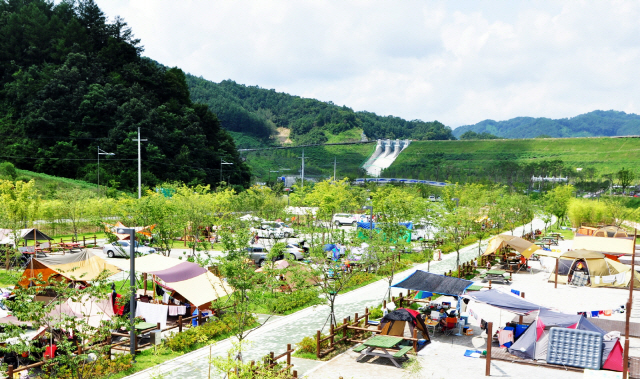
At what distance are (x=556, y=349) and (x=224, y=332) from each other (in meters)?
10.1

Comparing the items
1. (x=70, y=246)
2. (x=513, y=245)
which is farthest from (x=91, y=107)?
(x=513, y=245)

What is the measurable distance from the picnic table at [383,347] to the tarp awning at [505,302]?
3042mm

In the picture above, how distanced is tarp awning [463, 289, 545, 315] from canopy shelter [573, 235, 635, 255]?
17.7 meters

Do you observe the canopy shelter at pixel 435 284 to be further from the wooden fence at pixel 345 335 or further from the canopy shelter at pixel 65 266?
the canopy shelter at pixel 65 266

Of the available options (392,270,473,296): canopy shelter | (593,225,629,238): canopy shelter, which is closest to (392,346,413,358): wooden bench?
(392,270,473,296): canopy shelter

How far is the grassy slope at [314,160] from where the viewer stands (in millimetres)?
141375

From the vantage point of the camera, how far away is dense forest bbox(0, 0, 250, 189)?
71.5 meters

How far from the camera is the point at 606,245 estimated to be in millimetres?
32750

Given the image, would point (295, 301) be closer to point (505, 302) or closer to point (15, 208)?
point (505, 302)

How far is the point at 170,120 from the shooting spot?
271ft

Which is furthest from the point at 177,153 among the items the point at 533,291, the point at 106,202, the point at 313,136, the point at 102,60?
the point at 313,136

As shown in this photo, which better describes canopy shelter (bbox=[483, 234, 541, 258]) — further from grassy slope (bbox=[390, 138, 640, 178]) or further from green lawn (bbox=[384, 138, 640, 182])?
grassy slope (bbox=[390, 138, 640, 178])

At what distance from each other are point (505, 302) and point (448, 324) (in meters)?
2.28

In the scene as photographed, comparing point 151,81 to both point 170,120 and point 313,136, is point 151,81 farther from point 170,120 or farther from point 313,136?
point 313,136
